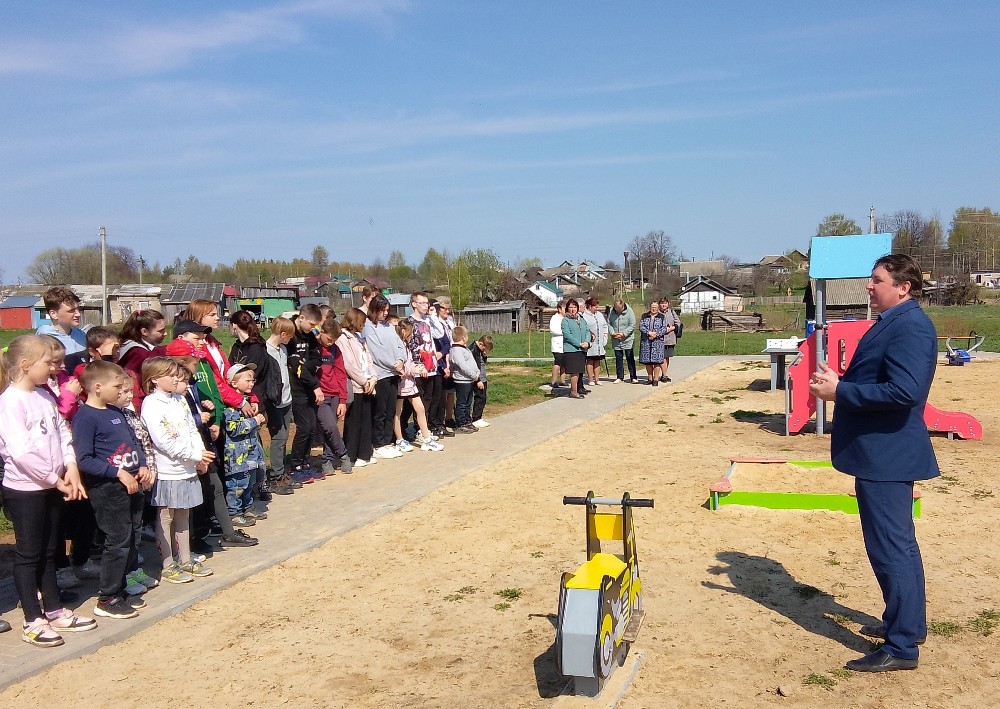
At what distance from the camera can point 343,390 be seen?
9.22 metres

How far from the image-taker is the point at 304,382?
8719 mm

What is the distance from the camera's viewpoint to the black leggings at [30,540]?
16.3 feet

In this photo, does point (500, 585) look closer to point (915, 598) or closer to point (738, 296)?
point (915, 598)

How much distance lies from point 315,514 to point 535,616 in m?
3.18

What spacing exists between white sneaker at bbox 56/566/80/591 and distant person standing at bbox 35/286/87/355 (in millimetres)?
1746

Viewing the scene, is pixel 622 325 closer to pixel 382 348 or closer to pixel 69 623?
pixel 382 348

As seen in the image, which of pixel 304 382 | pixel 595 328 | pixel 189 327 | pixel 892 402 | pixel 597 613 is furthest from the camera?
pixel 595 328

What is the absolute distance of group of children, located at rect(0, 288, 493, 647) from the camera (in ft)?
16.5

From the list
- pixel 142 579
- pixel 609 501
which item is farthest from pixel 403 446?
pixel 609 501

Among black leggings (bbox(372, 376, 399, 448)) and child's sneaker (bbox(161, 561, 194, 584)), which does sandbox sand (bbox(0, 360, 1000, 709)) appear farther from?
black leggings (bbox(372, 376, 399, 448))

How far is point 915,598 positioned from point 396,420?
23.3 feet

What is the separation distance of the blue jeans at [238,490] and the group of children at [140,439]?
0.04ft

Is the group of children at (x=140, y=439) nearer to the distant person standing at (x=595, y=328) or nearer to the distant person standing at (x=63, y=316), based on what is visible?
the distant person standing at (x=63, y=316)

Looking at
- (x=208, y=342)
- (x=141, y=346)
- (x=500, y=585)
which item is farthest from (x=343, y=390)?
(x=500, y=585)
